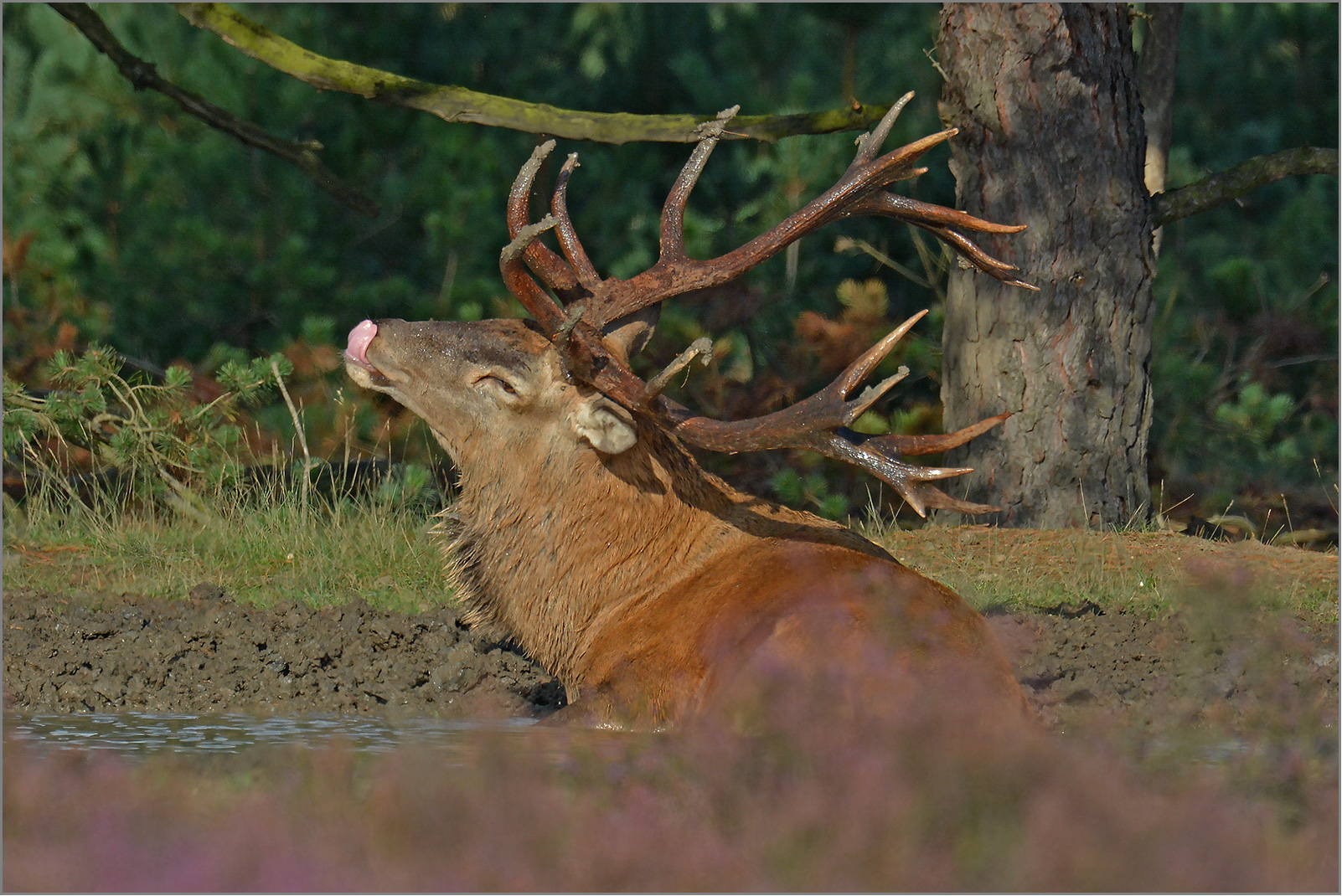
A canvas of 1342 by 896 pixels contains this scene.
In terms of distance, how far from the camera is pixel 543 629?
516cm

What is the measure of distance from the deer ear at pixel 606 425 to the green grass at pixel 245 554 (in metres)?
2.31

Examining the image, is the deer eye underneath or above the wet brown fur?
above

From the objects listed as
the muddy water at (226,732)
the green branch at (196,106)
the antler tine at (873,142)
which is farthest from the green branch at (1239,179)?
the muddy water at (226,732)

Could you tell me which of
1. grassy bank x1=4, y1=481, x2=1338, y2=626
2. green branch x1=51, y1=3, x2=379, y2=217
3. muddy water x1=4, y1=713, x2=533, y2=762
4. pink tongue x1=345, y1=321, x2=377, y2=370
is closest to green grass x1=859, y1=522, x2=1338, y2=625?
grassy bank x1=4, y1=481, x2=1338, y2=626

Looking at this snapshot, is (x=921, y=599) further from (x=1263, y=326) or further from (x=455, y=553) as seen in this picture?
(x=1263, y=326)

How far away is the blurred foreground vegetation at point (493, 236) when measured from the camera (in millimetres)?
10602

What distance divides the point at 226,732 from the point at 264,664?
2.96ft

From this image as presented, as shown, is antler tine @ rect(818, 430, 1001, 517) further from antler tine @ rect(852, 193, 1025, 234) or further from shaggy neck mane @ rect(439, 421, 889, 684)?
antler tine @ rect(852, 193, 1025, 234)

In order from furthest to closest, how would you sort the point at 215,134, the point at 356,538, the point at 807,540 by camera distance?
the point at 215,134, the point at 356,538, the point at 807,540

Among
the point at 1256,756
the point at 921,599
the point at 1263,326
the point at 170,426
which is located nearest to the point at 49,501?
the point at 170,426

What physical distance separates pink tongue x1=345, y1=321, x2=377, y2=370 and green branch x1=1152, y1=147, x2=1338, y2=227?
16.6 ft

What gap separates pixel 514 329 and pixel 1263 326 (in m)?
8.91

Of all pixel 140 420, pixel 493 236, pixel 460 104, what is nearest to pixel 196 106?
pixel 140 420

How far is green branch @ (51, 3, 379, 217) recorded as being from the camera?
9.11m
